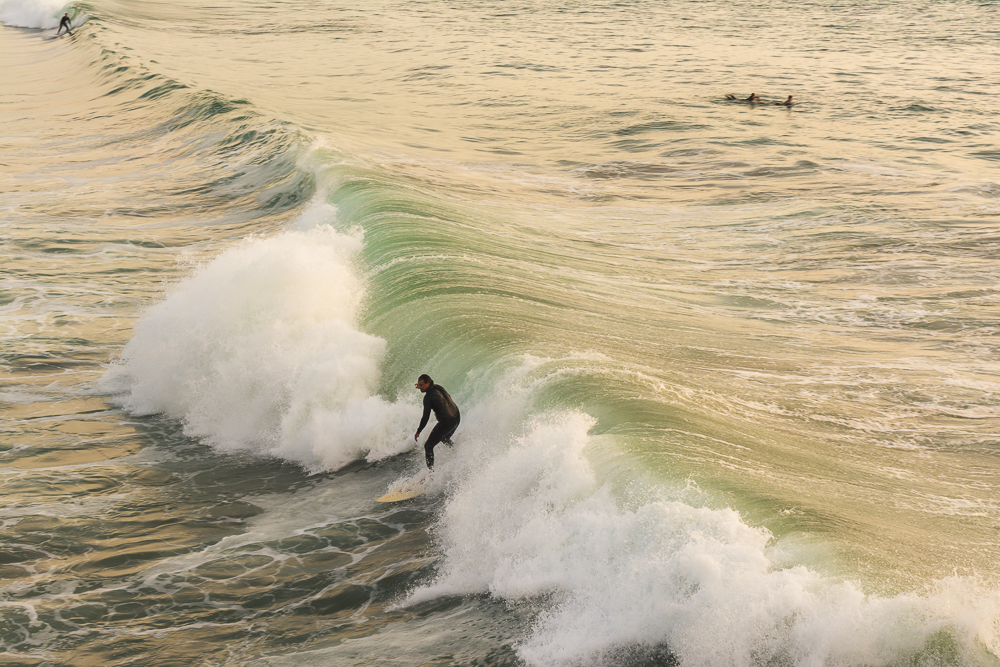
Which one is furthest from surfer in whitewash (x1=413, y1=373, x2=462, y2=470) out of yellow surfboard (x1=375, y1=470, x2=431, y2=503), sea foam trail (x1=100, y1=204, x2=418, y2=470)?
sea foam trail (x1=100, y1=204, x2=418, y2=470)

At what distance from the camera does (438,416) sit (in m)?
8.84

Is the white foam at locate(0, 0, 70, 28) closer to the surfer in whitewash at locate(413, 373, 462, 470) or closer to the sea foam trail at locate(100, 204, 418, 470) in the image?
the sea foam trail at locate(100, 204, 418, 470)

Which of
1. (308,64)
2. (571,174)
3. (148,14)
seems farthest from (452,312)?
(148,14)

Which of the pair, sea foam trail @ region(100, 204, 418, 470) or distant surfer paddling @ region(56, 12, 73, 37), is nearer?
sea foam trail @ region(100, 204, 418, 470)

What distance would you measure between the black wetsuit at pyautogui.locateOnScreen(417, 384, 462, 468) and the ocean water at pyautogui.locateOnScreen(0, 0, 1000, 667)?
258mm

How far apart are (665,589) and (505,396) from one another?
3.38 metres

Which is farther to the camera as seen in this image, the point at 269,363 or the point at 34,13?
the point at 34,13

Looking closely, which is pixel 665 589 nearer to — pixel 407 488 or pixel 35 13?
pixel 407 488

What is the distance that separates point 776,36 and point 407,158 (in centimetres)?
3010

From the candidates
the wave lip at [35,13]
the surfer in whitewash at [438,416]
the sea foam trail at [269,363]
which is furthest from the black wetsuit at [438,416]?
the wave lip at [35,13]

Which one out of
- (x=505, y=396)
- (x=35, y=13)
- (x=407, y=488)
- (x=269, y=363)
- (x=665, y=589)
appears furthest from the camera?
(x=35, y=13)

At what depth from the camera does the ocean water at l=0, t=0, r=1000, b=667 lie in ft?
21.4

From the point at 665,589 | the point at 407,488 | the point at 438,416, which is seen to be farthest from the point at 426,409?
the point at 665,589

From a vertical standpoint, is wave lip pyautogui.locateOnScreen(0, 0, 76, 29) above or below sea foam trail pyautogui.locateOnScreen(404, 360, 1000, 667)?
above
